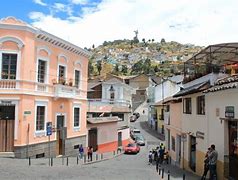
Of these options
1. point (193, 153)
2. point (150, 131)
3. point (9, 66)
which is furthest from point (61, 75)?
point (150, 131)

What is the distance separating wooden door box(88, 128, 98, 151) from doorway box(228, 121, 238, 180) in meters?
23.6

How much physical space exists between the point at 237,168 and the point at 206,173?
2583 mm

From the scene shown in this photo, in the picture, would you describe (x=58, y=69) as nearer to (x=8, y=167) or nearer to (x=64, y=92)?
(x=64, y=92)

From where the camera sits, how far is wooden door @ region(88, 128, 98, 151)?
3783 centimetres

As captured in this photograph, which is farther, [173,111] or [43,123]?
[173,111]

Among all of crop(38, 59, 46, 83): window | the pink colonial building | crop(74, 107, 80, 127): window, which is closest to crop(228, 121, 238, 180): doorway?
the pink colonial building


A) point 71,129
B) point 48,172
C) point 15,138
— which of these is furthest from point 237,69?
point 71,129

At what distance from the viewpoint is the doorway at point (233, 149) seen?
49.5 ft

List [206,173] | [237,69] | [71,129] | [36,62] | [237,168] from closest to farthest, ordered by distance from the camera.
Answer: [237,168] < [206,173] < [237,69] < [36,62] < [71,129]

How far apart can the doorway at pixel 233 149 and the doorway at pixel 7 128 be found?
15979 millimetres

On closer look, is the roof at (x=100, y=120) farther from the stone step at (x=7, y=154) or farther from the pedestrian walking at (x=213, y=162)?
the pedestrian walking at (x=213, y=162)

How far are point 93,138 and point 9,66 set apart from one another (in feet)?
52.1

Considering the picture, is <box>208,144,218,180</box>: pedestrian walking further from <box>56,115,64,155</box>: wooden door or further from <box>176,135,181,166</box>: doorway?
<box>56,115,64,155</box>: wooden door

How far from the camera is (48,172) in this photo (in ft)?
64.2
